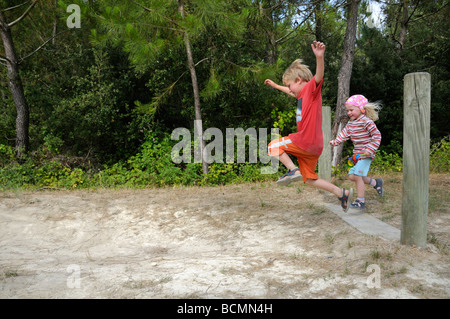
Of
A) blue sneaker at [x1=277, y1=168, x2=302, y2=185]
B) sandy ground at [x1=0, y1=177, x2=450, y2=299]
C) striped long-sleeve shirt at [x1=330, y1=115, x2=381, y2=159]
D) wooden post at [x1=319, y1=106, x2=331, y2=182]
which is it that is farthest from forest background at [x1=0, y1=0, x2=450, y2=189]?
blue sneaker at [x1=277, y1=168, x2=302, y2=185]

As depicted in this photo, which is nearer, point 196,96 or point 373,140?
point 373,140

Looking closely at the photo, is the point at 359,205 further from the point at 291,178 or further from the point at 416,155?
the point at 416,155

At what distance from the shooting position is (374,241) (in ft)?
12.1

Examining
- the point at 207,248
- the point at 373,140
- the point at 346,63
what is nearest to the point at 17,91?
the point at 207,248

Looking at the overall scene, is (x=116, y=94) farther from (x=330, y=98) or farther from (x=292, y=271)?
(x=292, y=271)

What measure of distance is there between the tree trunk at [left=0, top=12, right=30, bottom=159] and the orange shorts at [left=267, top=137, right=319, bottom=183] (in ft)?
25.9

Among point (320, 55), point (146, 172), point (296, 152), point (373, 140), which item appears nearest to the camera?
point (320, 55)

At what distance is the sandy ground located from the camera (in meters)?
2.87

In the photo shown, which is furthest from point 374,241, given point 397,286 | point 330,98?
point 330,98

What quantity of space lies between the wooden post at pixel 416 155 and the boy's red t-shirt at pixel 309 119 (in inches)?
33.0

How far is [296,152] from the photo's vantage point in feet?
13.4

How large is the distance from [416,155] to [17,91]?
31.3 feet

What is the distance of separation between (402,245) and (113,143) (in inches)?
367
